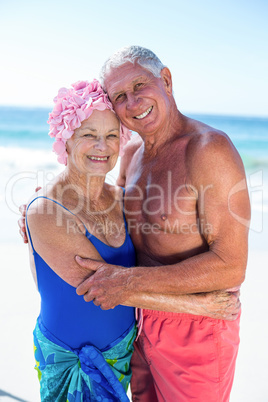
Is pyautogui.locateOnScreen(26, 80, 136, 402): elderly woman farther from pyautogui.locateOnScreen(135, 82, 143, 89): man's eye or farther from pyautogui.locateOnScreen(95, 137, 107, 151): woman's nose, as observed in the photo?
pyautogui.locateOnScreen(135, 82, 143, 89): man's eye

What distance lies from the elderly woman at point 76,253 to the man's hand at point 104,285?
39mm

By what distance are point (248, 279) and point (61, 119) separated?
3.43 m

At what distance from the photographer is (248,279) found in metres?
4.62

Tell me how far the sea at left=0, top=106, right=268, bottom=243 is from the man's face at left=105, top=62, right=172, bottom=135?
161 inches

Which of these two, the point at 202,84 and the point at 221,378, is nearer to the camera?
the point at 221,378

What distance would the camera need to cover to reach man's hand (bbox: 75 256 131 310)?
1.77 meters

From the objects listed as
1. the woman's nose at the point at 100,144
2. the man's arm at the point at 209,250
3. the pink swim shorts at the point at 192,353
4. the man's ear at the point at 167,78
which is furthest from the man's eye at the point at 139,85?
the pink swim shorts at the point at 192,353

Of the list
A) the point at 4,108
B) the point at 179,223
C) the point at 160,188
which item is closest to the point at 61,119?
the point at 160,188

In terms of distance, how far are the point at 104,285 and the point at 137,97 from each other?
0.91 m

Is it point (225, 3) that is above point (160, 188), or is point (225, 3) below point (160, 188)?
above

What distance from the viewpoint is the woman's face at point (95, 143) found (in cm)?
190

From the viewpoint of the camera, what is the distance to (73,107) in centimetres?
184

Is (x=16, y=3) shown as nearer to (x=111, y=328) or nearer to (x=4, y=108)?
(x=4, y=108)

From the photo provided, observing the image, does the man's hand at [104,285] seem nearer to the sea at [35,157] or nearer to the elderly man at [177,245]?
the elderly man at [177,245]
